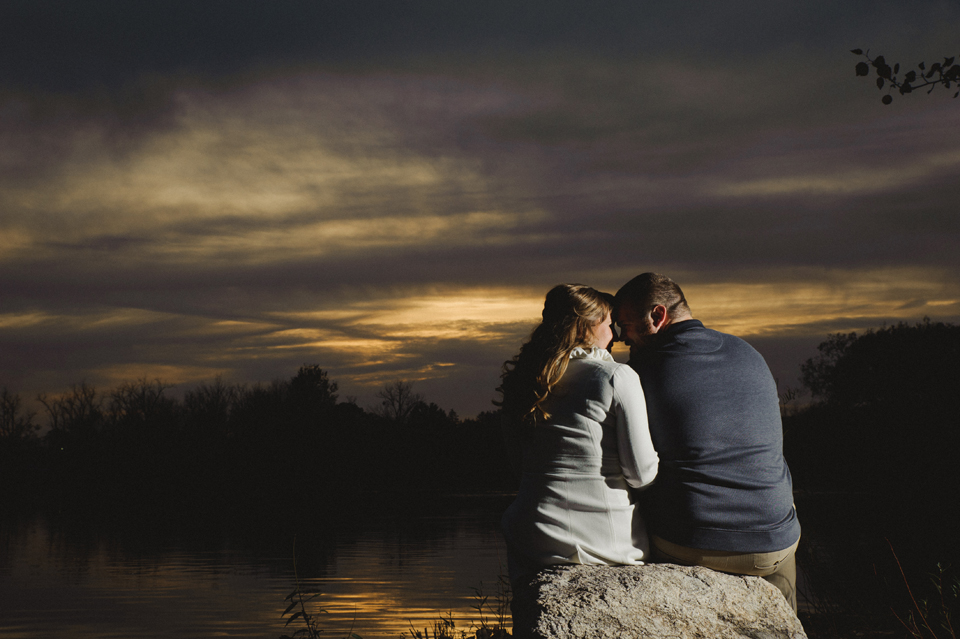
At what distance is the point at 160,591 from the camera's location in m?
20.1

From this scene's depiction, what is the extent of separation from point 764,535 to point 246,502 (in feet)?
199

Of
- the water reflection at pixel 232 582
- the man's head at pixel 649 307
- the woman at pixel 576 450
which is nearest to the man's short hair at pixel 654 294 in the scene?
the man's head at pixel 649 307

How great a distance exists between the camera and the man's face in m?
3.66

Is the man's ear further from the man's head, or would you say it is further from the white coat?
the white coat

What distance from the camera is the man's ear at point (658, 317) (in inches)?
143

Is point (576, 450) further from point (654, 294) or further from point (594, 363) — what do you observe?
point (654, 294)

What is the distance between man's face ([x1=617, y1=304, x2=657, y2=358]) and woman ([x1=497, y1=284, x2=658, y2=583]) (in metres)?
0.37

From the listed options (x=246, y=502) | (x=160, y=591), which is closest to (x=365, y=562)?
(x=160, y=591)

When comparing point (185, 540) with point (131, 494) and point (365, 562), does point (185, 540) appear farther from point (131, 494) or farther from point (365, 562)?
point (131, 494)

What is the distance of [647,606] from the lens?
9.77 ft

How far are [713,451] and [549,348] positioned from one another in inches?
29.4

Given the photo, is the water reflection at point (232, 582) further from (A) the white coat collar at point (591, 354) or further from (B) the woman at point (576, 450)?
(A) the white coat collar at point (591, 354)

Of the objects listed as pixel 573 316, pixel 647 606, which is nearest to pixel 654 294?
pixel 573 316

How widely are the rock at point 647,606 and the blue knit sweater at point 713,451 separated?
16 centimetres
